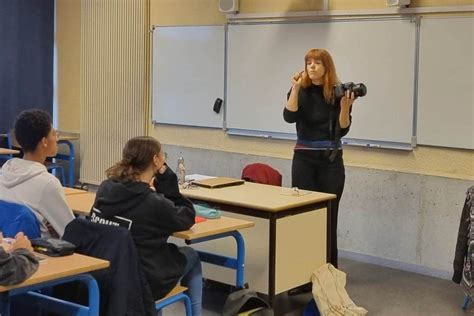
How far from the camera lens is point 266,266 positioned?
3.98 metres

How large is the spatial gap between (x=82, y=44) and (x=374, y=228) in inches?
163

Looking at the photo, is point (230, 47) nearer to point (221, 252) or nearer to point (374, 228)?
point (374, 228)

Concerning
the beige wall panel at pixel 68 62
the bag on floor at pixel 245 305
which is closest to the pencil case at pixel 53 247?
the bag on floor at pixel 245 305

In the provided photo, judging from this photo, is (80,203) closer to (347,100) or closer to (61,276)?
(61,276)

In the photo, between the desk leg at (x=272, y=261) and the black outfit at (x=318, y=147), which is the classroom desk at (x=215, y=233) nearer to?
the desk leg at (x=272, y=261)

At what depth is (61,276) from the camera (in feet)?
7.95

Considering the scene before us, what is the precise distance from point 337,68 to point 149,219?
3024 mm

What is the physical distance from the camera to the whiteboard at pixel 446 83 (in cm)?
497

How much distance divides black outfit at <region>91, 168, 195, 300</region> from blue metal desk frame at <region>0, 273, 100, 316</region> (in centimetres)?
38

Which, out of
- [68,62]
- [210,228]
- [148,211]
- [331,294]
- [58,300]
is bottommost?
[331,294]

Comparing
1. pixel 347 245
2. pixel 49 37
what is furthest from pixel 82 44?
pixel 347 245

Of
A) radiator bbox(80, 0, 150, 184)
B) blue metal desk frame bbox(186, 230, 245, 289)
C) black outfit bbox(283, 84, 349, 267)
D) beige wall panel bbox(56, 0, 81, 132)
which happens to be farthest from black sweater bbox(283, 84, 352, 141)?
beige wall panel bbox(56, 0, 81, 132)

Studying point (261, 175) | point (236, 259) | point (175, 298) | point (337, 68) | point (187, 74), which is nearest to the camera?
point (175, 298)

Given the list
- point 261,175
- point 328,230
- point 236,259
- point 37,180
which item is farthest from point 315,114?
point 37,180
